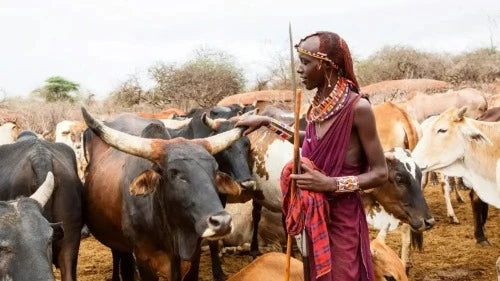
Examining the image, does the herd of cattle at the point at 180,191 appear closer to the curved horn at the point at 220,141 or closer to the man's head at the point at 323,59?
the curved horn at the point at 220,141

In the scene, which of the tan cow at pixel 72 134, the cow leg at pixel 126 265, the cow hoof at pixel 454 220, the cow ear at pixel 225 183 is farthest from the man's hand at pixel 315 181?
the tan cow at pixel 72 134

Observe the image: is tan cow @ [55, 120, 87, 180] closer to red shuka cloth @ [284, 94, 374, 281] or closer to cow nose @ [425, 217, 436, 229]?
cow nose @ [425, 217, 436, 229]

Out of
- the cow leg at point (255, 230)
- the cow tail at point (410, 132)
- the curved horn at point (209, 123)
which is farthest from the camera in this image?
the cow tail at point (410, 132)

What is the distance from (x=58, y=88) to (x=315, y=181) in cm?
4484

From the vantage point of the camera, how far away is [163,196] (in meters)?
4.36

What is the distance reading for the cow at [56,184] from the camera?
497cm

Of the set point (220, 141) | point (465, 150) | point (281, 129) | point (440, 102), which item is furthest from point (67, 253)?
point (440, 102)

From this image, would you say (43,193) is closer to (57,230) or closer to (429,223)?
(57,230)

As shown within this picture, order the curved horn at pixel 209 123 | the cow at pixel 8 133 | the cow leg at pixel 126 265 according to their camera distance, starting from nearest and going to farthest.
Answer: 1. the curved horn at pixel 209 123
2. the cow leg at pixel 126 265
3. the cow at pixel 8 133

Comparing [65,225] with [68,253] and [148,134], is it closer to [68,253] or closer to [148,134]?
[68,253]

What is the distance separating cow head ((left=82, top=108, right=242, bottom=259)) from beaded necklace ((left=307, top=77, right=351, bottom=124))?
984 millimetres

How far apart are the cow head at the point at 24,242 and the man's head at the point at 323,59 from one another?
→ 1.80 m

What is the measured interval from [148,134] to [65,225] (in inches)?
41.6

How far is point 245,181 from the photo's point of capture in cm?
613
